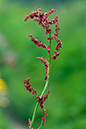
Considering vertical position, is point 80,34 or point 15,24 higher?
point 15,24

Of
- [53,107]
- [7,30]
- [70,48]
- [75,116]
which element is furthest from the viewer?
[7,30]

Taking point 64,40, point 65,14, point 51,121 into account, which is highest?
point 65,14

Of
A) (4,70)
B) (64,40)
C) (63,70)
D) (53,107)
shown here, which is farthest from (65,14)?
(53,107)

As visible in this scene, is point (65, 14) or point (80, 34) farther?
point (65, 14)

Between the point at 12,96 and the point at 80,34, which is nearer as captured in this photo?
the point at 12,96

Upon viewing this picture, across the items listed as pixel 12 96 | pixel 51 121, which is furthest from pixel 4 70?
pixel 51 121

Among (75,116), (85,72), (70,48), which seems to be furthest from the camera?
(70,48)

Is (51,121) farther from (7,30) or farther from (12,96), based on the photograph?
(7,30)

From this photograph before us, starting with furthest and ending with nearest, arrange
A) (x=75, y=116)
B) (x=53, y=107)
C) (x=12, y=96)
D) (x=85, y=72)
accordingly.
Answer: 1. (x=12, y=96)
2. (x=85, y=72)
3. (x=53, y=107)
4. (x=75, y=116)

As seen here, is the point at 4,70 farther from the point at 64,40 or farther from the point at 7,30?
the point at 7,30
